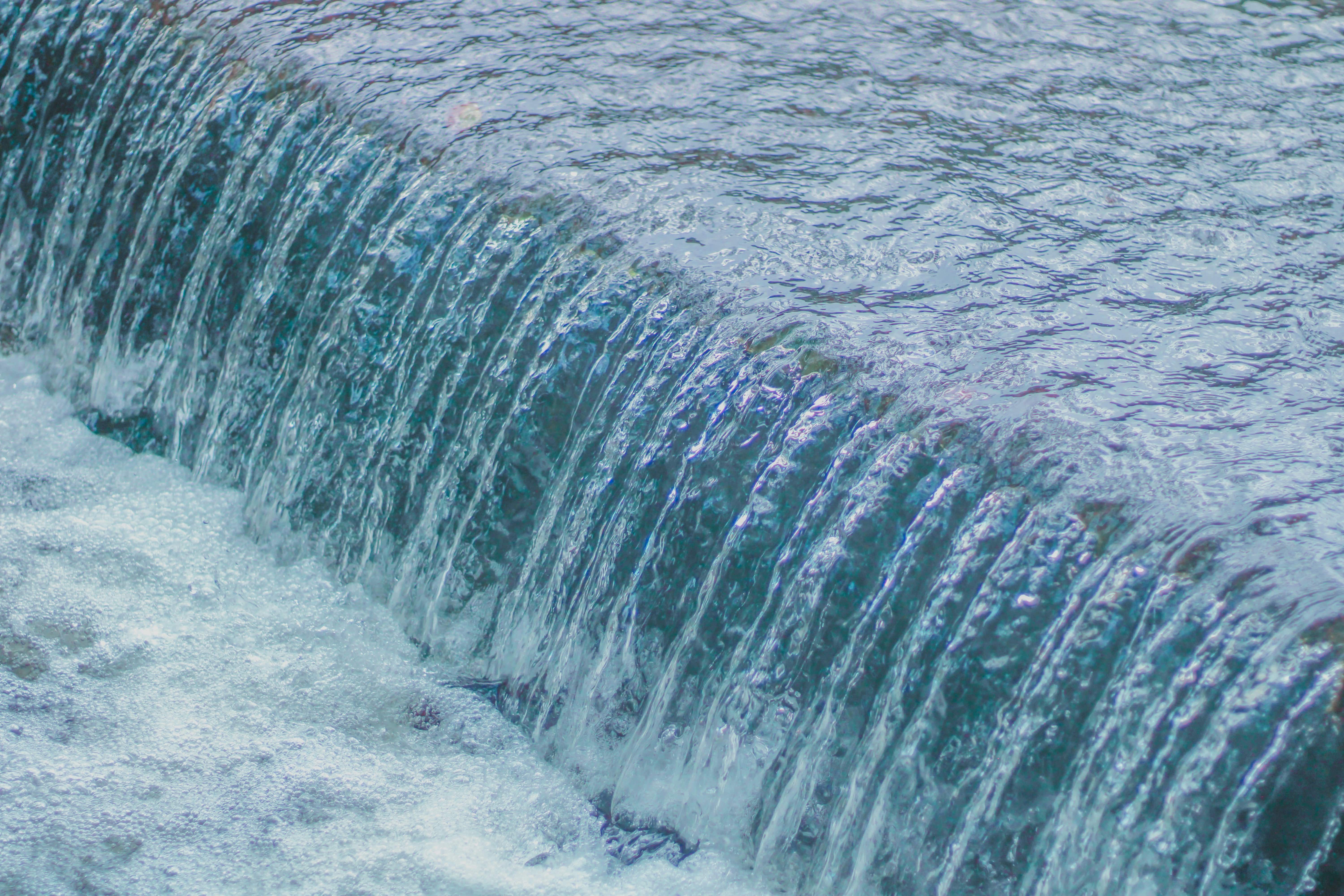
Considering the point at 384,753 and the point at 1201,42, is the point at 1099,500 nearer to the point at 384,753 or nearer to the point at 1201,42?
the point at 384,753

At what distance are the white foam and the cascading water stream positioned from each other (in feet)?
0.41

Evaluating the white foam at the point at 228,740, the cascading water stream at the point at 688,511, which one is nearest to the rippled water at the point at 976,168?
the cascading water stream at the point at 688,511

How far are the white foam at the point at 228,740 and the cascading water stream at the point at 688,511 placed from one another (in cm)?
13

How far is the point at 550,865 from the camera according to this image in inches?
118

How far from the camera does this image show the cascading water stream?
95.0 inches

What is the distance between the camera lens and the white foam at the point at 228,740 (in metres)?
2.97

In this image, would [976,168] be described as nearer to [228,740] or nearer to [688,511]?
[688,511]

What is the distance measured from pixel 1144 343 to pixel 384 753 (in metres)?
2.13

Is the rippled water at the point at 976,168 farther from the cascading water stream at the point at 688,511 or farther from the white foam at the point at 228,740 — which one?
the white foam at the point at 228,740

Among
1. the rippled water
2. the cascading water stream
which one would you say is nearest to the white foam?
the cascading water stream

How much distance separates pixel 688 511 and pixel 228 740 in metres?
1.31

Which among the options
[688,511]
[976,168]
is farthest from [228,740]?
[976,168]

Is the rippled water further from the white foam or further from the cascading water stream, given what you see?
the white foam

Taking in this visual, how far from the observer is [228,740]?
330 cm
